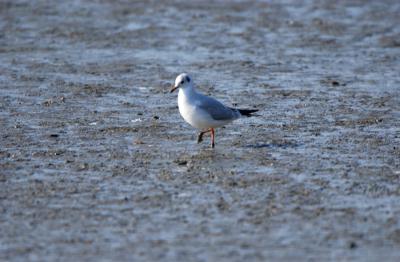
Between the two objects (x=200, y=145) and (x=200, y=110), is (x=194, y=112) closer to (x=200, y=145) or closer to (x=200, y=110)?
(x=200, y=110)

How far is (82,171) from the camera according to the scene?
10.4 m

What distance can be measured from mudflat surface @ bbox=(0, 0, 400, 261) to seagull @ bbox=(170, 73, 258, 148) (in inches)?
11.2

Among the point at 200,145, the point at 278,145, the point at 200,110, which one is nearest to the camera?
the point at 200,110

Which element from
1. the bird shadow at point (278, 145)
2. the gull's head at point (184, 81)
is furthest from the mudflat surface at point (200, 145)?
the gull's head at point (184, 81)

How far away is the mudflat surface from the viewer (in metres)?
8.30

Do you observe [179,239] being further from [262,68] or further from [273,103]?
[262,68]

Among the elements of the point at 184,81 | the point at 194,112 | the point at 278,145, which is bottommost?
the point at 278,145

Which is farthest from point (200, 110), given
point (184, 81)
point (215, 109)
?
point (184, 81)

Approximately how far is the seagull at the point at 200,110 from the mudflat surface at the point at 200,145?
0.29 metres

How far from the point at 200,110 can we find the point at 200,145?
0.49 meters

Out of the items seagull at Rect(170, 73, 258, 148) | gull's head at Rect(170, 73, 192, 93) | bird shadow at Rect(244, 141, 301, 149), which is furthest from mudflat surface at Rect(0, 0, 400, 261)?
gull's head at Rect(170, 73, 192, 93)

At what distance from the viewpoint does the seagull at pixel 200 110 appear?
37.7 feet

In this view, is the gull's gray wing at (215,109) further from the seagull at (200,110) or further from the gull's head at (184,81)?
the gull's head at (184,81)

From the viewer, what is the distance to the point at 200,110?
11484mm
